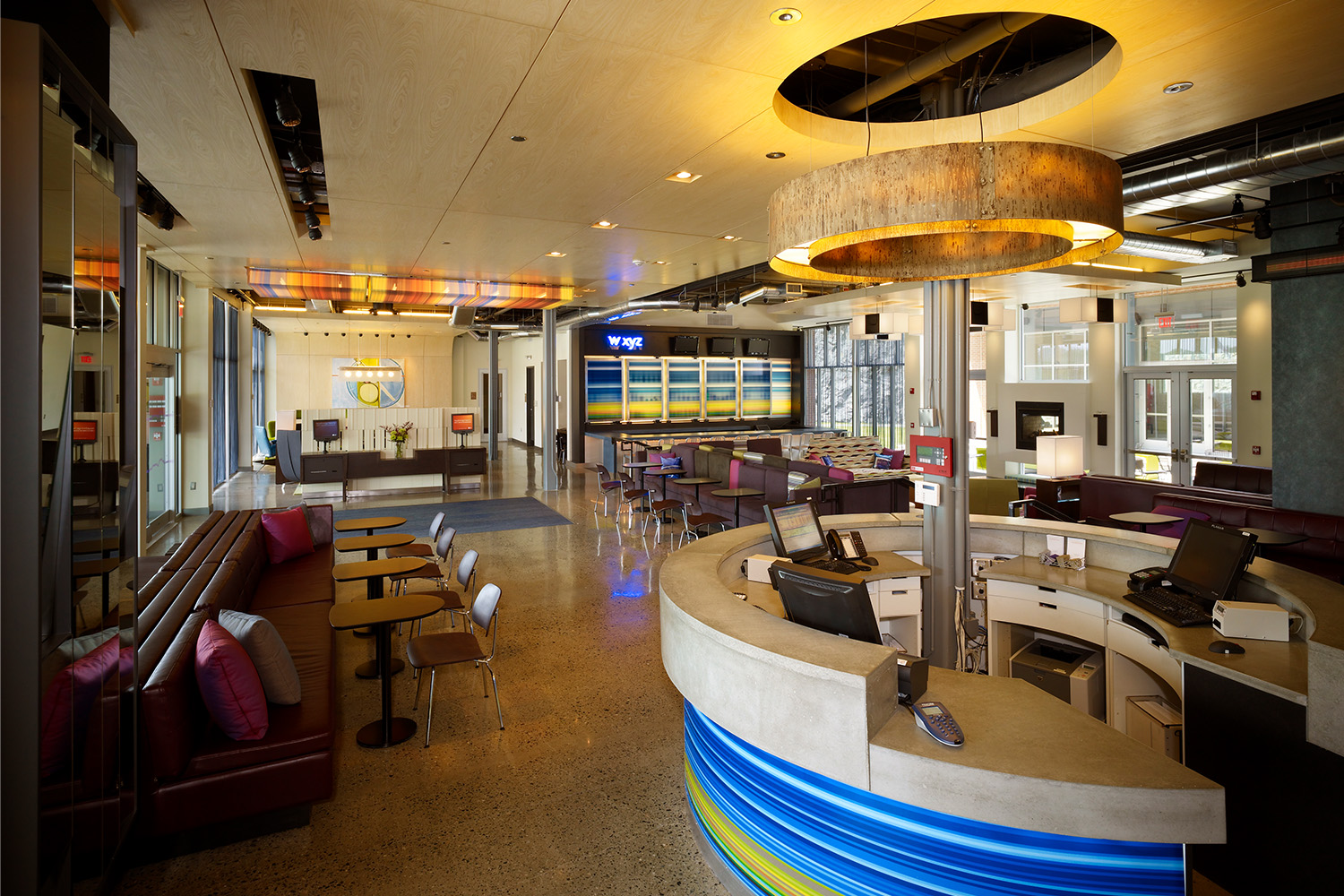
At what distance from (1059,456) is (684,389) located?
11.7 meters

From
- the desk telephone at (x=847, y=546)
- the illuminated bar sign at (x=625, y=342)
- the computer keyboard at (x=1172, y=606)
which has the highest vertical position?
the illuminated bar sign at (x=625, y=342)

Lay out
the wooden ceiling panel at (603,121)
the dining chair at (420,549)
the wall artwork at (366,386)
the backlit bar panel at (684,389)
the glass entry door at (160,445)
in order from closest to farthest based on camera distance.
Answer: the wooden ceiling panel at (603,121) < the dining chair at (420,549) < the glass entry door at (160,445) < the backlit bar panel at (684,389) < the wall artwork at (366,386)

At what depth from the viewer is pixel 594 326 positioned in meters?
17.7

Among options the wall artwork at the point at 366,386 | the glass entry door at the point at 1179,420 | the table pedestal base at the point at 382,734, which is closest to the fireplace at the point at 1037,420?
the glass entry door at the point at 1179,420

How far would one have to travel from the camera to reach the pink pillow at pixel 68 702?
1997 millimetres

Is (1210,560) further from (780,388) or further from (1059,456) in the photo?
(780,388)

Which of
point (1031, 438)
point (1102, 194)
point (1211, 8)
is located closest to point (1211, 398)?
point (1031, 438)

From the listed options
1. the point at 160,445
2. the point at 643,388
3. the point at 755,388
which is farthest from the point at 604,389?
the point at 160,445

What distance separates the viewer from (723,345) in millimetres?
19094

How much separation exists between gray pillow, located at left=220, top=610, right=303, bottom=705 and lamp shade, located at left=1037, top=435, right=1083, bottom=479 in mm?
7374

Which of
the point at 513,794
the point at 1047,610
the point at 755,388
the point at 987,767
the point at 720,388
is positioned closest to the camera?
the point at 987,767

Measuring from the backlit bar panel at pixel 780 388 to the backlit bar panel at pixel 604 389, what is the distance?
4424 mm

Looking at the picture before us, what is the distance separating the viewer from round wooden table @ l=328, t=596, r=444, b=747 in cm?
392

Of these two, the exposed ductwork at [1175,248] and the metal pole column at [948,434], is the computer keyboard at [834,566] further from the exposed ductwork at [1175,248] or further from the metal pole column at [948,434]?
the exposed ductwork at [1175,248]
